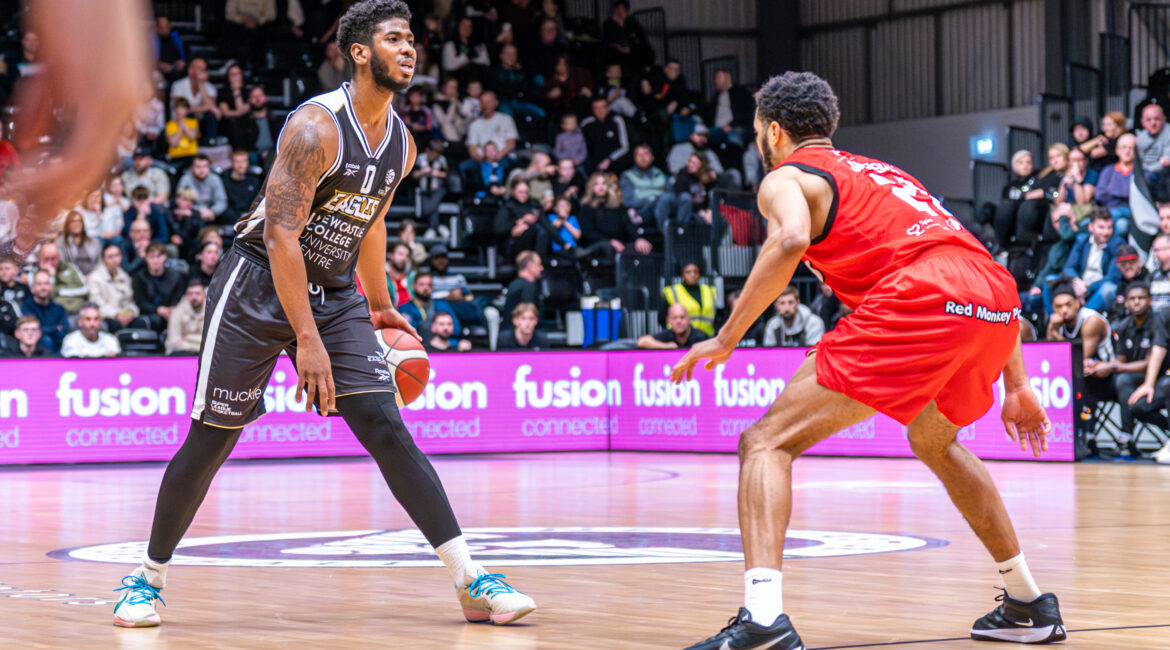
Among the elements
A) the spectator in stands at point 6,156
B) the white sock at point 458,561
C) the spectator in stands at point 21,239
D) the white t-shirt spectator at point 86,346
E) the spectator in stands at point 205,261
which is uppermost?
the spectator in stands at point 205,261

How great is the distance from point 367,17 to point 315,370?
1201mm

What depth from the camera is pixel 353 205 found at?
5.19 metres

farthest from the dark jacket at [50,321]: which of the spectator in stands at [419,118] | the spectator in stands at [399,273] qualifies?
the spectator in stands at [419,118]

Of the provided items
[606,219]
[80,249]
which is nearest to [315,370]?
[80,249]

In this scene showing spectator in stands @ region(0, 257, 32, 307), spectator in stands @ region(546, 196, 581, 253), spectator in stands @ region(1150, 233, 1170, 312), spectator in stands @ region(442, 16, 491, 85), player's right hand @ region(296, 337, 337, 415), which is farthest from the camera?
spectator in stands @ region(442, 16, 491, 85)

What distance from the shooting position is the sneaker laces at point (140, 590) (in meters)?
4.98

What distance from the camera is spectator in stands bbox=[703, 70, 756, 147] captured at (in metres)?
24.2

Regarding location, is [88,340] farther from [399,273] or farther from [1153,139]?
[1153,139]

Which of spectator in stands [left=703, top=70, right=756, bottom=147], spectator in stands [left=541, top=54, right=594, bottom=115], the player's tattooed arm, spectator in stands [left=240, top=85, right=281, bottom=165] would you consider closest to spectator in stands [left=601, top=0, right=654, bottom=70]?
spectator in stands [left=703, top=70, right=756, bottom=147]

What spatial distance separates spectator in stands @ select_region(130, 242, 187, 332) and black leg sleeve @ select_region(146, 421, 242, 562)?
38.1 feet

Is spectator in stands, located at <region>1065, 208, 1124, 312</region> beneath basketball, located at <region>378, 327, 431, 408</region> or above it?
above

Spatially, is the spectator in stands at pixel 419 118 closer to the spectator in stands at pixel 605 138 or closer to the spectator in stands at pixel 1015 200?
the spectator in stands at pixel 605 138

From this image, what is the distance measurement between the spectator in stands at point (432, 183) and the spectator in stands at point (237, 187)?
246 cm

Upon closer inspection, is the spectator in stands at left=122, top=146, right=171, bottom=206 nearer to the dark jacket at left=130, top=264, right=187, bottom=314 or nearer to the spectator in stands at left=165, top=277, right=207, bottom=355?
the dark jacket at left=130, top=264, right=187, bottom=314
